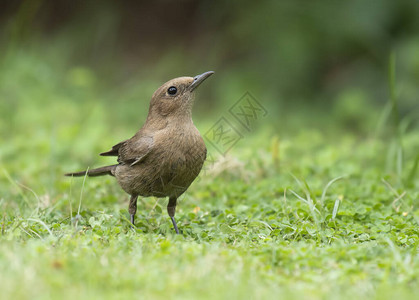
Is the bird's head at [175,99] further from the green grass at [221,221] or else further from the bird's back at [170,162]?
the green grass at [221,221]

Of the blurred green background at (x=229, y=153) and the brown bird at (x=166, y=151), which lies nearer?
the blurred green background at (x=229, y=153)

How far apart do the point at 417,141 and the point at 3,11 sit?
9.15 m

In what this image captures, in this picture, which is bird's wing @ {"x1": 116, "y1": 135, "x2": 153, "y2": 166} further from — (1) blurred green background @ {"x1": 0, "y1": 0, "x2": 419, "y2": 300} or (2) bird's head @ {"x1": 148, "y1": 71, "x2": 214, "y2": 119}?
(1) blurred green background @ {"x1": 0, "y1": 0, "x2": 419, "y2": 300}

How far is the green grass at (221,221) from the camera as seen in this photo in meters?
3.56

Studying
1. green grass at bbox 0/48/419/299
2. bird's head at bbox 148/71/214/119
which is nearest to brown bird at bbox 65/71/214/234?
bird's head at bbox 148/71/214/119

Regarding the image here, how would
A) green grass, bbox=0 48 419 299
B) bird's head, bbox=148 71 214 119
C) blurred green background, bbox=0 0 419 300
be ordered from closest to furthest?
green grass, bbox=0 48 419 299
blurred green background, bbox=0 0 419 300
bird's head, bbox=148 71 214 119

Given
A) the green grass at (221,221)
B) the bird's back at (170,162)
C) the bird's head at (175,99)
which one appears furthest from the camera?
the bird's head at (175,99)

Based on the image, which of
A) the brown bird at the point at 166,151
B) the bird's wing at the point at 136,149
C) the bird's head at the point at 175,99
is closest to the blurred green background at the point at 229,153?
the brown bird at the point at 166,151

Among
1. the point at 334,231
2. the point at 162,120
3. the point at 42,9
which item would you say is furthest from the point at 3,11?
→ the point at 334,231

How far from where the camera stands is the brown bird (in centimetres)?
523

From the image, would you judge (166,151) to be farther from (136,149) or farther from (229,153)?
(229,153)

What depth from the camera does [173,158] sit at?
5.21 m

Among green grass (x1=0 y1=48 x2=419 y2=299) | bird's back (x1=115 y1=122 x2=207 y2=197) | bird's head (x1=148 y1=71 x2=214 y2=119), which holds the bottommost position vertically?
green grass (x1=0 y1=48 x2=419 y2=299)

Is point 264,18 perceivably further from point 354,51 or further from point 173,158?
point 173,158
